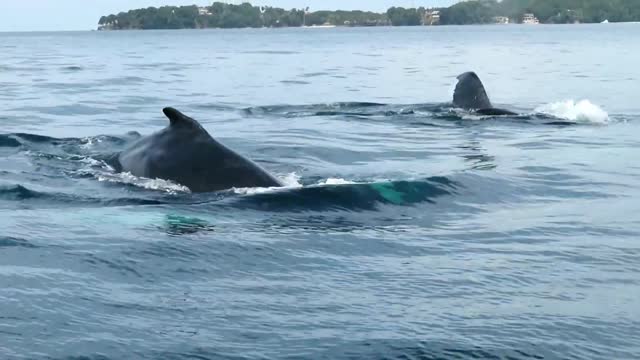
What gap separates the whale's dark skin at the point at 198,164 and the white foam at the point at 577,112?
13.4m

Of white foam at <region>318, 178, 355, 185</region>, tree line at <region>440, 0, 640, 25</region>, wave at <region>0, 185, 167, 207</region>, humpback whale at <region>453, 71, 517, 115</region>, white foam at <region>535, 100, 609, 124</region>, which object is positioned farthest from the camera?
tree line at <region>440, 0, 640, 25</region>

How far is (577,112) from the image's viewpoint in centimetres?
2642

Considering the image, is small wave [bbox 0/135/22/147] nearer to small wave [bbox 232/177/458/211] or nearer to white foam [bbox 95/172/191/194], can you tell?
white foam [bbox 95/172/191/194]

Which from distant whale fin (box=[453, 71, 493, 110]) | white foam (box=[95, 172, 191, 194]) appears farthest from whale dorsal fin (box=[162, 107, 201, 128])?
distant whale fin (box=[453, 71, 493, 110])

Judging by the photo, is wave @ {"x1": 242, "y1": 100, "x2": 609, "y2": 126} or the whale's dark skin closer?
the whale's dark skin

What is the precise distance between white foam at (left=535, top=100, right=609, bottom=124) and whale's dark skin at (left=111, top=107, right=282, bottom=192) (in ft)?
44.1

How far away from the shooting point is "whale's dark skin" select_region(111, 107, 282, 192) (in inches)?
534

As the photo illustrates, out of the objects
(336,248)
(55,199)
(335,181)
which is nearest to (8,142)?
(55,199)

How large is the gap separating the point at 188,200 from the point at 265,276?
354cm

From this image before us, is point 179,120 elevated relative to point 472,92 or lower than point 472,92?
elevated

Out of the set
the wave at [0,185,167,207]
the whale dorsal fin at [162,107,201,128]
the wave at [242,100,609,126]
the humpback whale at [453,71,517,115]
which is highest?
the whale dorsal fin at [162,107,201,128]

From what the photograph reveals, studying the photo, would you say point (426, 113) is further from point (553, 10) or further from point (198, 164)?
point (553, 10)

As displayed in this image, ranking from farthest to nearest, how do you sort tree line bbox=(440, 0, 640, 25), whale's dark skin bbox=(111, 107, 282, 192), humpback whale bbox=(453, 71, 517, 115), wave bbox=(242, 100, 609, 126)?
tree line bbox=(440, 0, 640, 25) → humpback whale bbox=(453, 71, 517, 115) → wave bbox=(242, 100, 609, 126) → whale's dark skin bbox=(111, 107, 282, 192)

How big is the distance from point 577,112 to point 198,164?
1494cm
